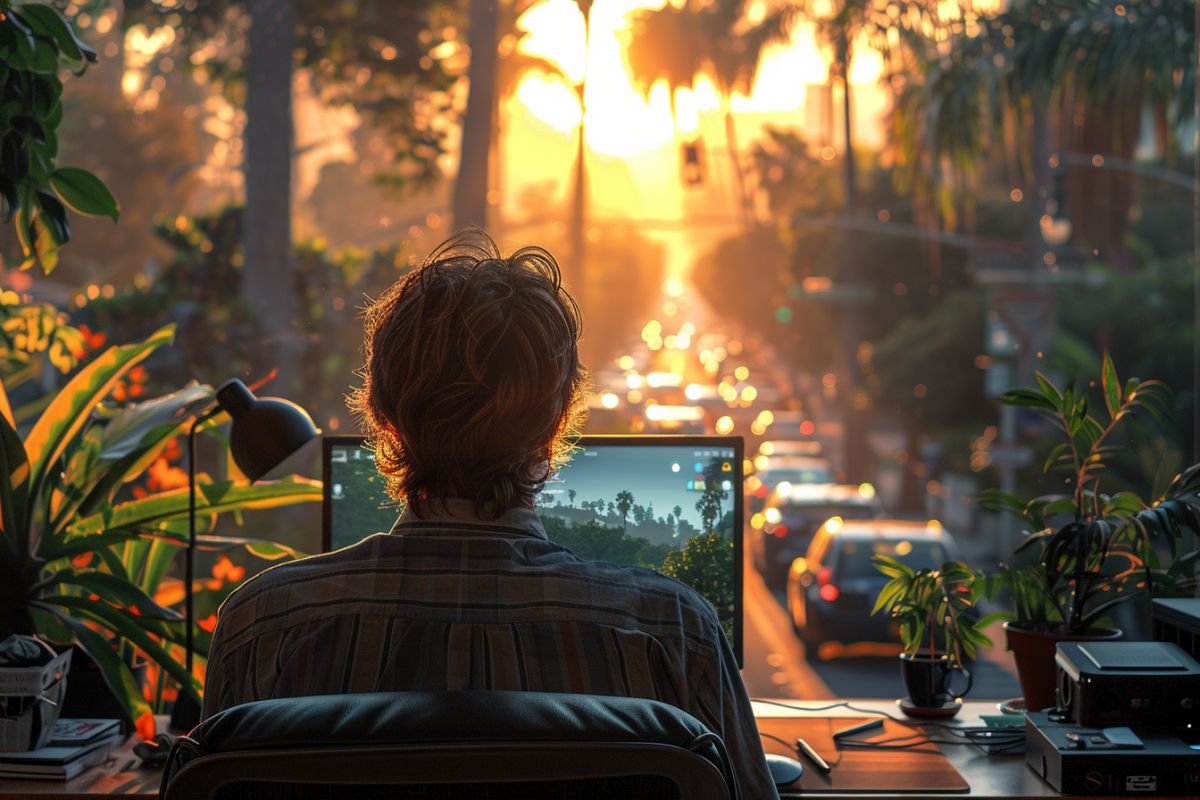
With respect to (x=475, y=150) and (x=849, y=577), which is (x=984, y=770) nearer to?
(x=475, y=150)

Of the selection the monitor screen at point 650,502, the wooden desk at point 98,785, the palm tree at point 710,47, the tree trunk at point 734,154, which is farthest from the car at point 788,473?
the wooden desk at point 98,785

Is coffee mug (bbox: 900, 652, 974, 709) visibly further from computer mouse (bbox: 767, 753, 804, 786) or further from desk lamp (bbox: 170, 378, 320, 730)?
desk lamp (bbox: 170, 378, 320, 730)

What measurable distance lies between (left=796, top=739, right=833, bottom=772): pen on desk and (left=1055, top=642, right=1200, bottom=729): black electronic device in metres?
0.43

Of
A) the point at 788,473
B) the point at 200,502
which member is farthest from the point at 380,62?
the point at 788,473

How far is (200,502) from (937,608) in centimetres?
158

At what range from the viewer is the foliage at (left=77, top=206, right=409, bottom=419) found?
547 cm

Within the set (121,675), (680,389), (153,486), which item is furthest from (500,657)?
(680,389)

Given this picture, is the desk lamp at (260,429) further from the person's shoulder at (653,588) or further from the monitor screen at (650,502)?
the person's shoulder at (653,588)

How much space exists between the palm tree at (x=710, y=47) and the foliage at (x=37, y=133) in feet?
11.2

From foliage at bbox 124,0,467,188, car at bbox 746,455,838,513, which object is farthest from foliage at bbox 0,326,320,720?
car at bbox 746,455,838,513

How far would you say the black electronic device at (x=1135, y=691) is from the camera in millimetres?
2305

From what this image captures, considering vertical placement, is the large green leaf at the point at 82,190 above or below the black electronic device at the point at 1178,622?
above

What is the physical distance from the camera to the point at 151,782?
7.75 ft

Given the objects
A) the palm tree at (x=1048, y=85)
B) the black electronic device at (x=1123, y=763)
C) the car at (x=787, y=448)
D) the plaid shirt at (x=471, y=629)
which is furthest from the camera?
the car at (x=787, y=448)
